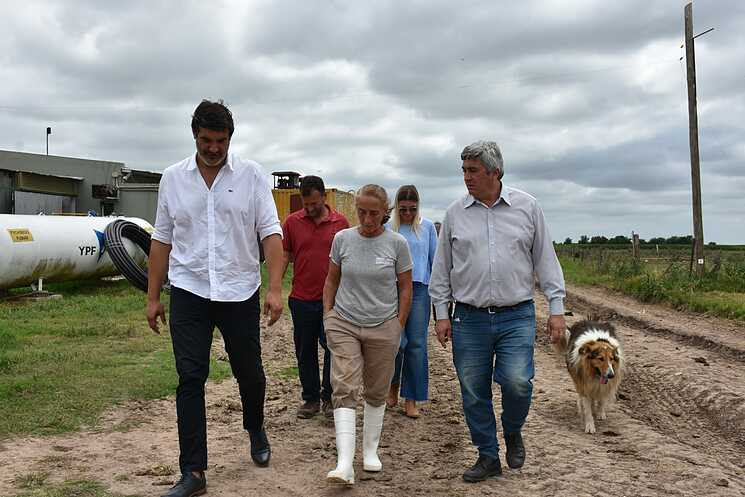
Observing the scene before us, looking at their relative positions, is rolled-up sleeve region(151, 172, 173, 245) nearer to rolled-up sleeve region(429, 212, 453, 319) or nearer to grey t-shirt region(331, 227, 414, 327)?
grey t-shirt region(331, 227, 414, 327)

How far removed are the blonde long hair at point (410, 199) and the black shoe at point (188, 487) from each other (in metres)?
2.76

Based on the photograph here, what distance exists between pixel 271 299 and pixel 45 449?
212 centimetres

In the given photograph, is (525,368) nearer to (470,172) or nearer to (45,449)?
(470,172)

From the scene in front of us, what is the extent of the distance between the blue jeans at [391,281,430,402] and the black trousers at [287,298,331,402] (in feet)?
2.11

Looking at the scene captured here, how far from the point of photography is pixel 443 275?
471cm

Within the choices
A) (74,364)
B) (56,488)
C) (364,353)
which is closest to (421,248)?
(364,353)

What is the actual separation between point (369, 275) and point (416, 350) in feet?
5.48

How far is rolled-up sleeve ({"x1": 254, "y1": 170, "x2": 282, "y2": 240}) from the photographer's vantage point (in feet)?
14.1

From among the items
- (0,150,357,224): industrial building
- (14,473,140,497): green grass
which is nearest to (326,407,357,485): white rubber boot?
(14,473,140,497): green grass

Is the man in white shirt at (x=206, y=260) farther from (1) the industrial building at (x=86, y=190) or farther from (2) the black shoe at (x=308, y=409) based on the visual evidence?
(1) the industrial building at (x=86, y=190)

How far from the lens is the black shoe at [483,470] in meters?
4.50

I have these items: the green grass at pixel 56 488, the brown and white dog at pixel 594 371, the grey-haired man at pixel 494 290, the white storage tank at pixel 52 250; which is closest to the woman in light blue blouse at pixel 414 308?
the brown and white dog at pixel 594 371

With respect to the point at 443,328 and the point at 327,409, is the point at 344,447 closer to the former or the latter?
the point at 443,328

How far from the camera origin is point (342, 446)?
14.0 ft
